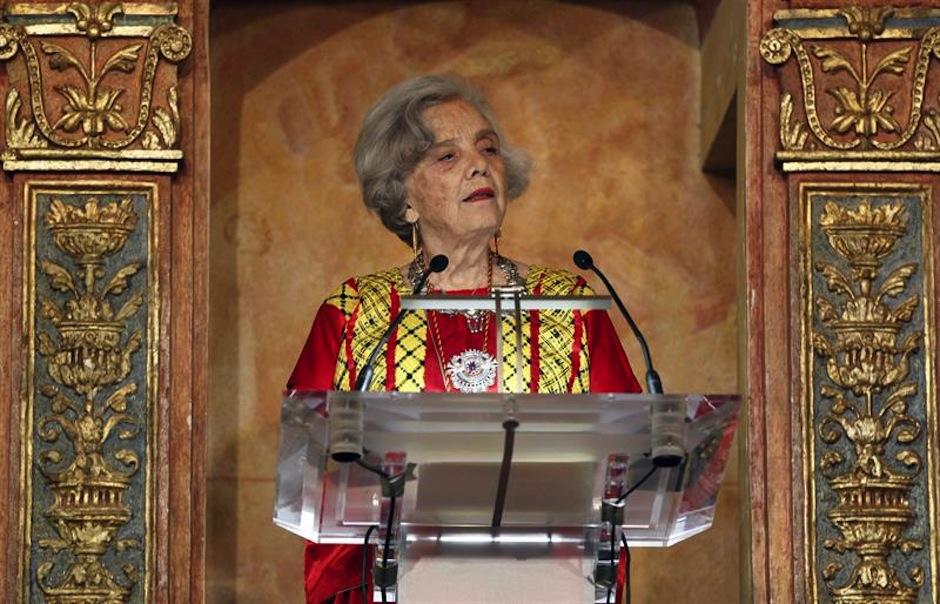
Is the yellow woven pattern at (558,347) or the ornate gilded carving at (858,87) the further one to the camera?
the yellow woven pattern at (558,347)

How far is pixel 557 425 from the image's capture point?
5.04 m

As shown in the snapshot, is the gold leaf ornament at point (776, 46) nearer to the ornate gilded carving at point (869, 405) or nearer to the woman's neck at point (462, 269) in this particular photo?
the ornate gilded carving at point (869, 405)

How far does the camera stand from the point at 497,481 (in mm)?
5113

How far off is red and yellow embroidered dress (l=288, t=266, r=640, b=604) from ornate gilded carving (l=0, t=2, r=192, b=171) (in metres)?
0.59

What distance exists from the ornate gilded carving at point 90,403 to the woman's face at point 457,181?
2.53 feet

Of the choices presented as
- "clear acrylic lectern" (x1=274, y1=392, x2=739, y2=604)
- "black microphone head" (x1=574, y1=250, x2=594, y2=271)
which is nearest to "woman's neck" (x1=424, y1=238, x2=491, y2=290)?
"black microphone head" (x1=574, y1=250, x2=594, y2=271)

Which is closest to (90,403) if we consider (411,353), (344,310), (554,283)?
(344,310)

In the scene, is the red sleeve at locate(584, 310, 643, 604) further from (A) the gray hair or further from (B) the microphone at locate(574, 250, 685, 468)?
(B) the microphone at locate(574, 250, 685, 468)

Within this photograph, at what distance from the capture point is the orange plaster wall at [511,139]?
720 cm

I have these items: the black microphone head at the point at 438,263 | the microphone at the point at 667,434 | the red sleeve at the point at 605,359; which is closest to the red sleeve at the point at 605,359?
the red sleeve at the point at 605,359

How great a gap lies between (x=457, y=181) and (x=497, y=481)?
1.50 metres

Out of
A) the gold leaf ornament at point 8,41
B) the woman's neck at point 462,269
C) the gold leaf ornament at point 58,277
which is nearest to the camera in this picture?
the gold leaf ornament at point 58,277

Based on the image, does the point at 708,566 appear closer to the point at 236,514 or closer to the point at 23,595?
the point at 236,514

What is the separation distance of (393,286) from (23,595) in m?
1.20
